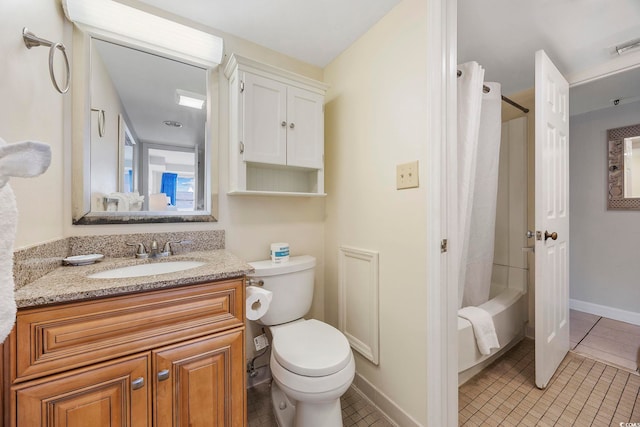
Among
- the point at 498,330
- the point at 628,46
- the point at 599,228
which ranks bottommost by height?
the point at 498,330

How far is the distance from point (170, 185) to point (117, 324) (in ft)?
2.60

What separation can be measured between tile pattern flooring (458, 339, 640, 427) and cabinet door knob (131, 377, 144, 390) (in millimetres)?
1496

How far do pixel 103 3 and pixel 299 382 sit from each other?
189cm

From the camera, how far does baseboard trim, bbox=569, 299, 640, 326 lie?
2314mm

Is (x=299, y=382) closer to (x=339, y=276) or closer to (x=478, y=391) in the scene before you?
(x=339, y=276)

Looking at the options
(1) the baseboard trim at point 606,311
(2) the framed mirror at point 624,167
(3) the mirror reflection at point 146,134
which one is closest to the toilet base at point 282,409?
(3) the mirror reflection at point 146,134

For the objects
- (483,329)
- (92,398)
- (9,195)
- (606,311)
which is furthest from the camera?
(606,311)

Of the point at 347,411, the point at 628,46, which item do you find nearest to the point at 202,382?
the point at 347,411

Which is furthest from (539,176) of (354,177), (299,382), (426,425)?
(299,382)

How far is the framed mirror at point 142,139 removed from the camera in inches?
46.9

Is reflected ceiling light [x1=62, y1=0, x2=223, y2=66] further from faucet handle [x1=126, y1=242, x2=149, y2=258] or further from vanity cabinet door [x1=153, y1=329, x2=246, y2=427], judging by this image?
vanity cabinet door [x1=153, y1=329, x2=246, y2=427]

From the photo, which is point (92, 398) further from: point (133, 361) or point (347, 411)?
point (347, 411)

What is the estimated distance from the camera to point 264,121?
1.44 meters

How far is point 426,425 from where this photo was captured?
1123 mm
